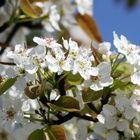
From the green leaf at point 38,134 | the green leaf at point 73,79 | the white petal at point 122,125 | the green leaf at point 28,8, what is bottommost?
the green leaf at point 38,134

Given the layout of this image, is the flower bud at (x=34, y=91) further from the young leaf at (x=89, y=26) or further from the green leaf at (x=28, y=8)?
the young leaf at (x=89, y=26)

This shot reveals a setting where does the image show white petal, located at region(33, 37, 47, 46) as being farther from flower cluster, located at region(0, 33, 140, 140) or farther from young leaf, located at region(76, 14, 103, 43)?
young leaf, located at region(76, 14, 103, 43)

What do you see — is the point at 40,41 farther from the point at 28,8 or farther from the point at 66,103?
the point at 28,8

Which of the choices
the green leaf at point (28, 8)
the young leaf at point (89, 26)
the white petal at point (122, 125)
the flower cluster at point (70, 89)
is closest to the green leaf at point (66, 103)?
the flower cluster at point (70, 89)

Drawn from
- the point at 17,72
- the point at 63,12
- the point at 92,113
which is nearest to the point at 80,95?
the point at 92,113

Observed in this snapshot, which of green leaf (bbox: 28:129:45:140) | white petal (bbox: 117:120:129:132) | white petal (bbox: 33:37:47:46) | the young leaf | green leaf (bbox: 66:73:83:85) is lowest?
the young leaf

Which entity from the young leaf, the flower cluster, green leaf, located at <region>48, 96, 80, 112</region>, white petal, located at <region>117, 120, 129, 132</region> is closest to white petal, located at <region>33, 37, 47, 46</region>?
the flower cluster

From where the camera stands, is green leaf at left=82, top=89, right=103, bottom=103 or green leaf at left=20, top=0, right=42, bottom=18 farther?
green leaf at left=20, top=0, right=42, bottom=18
